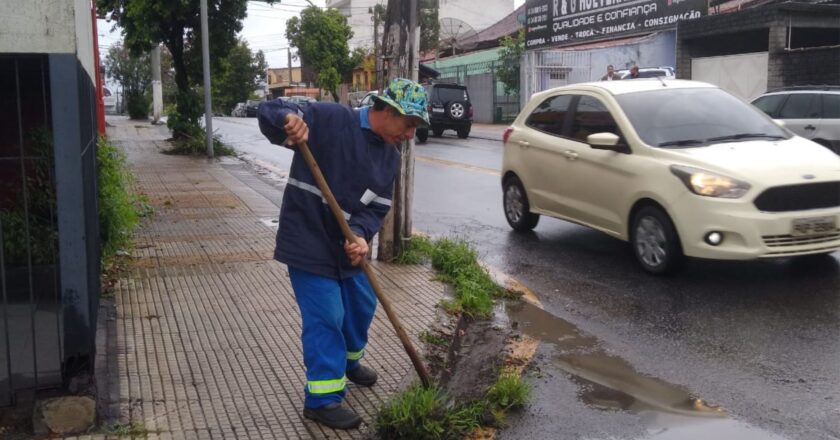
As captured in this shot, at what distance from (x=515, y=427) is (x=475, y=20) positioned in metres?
64.2

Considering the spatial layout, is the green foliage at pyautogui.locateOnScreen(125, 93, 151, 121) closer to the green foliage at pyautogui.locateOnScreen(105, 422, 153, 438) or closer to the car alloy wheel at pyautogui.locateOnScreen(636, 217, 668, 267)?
the car alloy wheel at pyautogui.locateOnScreen(636, 217, 668, 267)

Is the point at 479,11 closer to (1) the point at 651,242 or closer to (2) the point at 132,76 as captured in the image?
(2) the point at 132,76

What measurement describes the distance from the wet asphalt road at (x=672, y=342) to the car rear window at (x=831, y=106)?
697cm

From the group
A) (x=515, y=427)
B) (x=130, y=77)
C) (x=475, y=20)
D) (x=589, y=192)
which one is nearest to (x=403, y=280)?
(x=589, y=192)

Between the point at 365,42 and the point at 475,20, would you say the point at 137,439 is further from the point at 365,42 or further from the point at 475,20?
the point at 365,42

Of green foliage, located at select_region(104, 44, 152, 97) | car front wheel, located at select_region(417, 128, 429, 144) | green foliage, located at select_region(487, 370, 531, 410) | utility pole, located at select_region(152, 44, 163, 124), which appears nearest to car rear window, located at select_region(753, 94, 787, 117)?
car front wheel, located at select_region(417, 128, 429, 144)

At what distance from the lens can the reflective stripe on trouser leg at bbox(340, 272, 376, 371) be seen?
4281mm

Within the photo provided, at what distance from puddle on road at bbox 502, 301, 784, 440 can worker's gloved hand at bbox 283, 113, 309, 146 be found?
7.12 ft

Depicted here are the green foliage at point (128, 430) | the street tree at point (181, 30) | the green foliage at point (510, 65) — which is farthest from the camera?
the green foliage at point (510, 65)

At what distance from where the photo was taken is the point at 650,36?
27609 mm

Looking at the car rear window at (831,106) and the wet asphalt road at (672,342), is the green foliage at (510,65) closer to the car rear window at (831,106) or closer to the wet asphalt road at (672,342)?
the car rear window at (831,106)

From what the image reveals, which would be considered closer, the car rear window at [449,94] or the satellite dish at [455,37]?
the car rear window at [449,94]

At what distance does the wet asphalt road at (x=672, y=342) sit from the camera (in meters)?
4.31

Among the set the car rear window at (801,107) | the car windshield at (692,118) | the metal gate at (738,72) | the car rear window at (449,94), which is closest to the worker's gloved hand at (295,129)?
the car windshield at (692,118)
